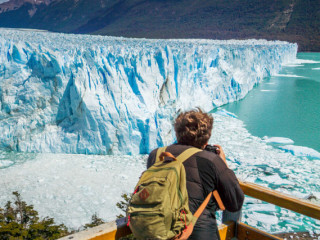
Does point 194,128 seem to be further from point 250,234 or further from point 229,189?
point 250,234

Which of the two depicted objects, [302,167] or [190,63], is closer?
[302,167]

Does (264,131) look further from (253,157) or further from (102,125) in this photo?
(102,125)

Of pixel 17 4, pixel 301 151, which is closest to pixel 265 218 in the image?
pixel 301 151

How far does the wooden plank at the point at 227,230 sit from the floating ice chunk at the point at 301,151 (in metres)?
4.81

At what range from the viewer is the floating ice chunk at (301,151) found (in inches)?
217

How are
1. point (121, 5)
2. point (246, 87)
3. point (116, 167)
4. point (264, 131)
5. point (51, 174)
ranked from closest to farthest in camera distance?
point (51, 174), point (116, 167), point (264, 131), point (246, 87), point (121, 5)

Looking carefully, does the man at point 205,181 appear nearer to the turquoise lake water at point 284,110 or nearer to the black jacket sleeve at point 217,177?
the black jacket sleeve at point 217,177

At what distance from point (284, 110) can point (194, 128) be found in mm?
8814

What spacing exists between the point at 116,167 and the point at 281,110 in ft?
20.2

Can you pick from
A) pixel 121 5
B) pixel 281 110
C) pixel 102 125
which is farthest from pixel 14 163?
pixel 121 5

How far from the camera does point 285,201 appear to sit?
1159 millimetres

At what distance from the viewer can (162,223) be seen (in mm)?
870

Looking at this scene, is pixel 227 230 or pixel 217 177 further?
pixel 227 230

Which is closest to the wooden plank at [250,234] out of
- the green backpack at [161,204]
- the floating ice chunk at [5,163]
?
the green backpack at [161,204]
